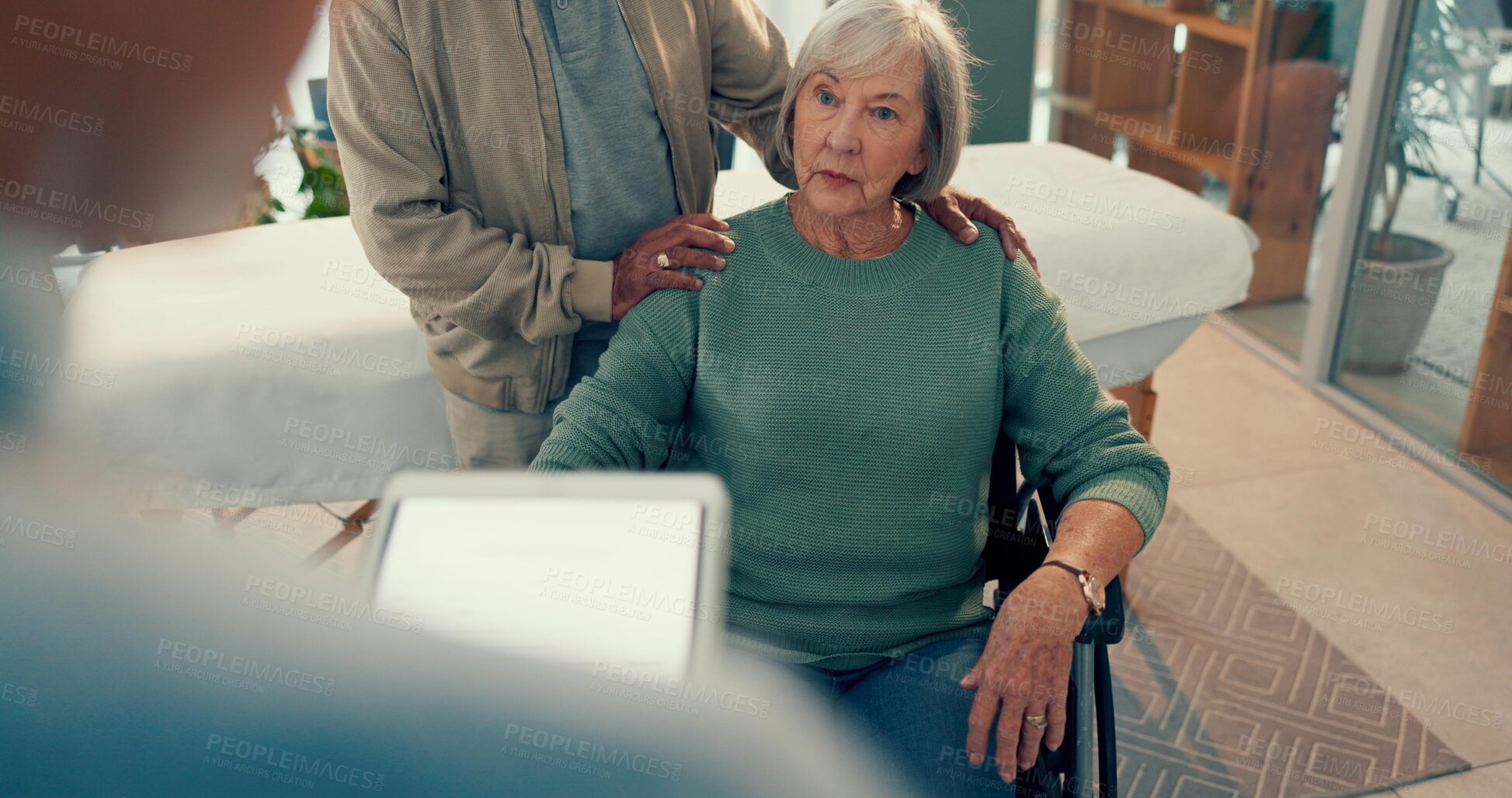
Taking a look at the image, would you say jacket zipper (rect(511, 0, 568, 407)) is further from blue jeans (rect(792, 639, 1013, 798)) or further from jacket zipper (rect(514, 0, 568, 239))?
blue jeans (rect(792, 639, 1013, 798))

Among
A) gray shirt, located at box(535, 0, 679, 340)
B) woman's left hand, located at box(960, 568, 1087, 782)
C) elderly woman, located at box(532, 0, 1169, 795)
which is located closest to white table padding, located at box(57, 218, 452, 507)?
gray shirt, located at box(535, 0, 679, 340)

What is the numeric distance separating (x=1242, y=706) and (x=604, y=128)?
5.54 feet

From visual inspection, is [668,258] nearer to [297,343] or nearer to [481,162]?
[481,162]

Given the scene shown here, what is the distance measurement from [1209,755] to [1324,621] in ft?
1.97

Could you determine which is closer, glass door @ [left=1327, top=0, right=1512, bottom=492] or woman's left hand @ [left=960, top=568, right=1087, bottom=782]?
woman's left hand @ [left=960, top=568, right=1087, bottom=782]

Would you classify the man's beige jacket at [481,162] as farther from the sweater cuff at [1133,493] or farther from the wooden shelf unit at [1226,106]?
the wooden shelf unit at [1226,106]

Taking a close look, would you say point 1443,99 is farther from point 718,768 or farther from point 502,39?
point 718,768

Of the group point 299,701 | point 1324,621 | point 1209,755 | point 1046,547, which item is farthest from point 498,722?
point 1324,621

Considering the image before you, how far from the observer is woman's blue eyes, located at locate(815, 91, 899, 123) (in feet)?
4.75

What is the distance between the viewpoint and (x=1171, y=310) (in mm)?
2346

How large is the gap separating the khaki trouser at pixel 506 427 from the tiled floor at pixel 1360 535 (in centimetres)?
166

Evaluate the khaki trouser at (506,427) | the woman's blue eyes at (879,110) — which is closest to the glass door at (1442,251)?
the woman's blue eyes at (879,110)

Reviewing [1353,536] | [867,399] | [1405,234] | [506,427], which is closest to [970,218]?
[867,399]

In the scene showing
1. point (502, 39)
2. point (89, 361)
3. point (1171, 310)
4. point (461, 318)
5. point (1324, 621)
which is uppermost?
point (502, 39)
